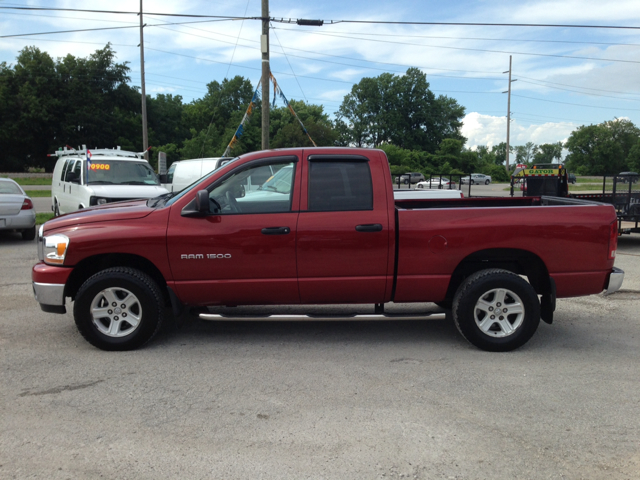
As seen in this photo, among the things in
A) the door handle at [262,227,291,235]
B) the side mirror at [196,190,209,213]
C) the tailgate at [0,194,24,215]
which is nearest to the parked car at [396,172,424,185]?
the tailgate at [0,194,24,215]

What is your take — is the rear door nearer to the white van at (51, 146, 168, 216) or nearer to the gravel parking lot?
A: the gravel parking lot

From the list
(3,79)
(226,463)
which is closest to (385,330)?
(226,463)

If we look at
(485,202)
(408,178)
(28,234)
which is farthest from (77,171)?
(408,178)

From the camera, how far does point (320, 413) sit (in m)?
3.87

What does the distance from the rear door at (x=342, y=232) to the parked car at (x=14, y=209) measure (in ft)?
29.6

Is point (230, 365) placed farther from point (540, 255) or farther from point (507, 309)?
point (540, 255)

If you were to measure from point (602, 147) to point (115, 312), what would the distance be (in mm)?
106407

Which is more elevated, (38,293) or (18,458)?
(38,293)

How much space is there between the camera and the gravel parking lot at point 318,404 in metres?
3.21

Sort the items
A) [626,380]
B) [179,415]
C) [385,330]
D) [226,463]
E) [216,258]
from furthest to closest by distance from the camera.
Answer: [385,330] → [216,258] → [626,380] → [179,415] → [226,463]

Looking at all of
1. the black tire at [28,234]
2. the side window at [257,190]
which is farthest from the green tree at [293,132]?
the side window at [257,190]

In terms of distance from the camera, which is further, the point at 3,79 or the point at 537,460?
the point at 3,79

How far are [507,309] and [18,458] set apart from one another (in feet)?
13.5

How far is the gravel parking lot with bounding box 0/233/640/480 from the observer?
3.21 metres
